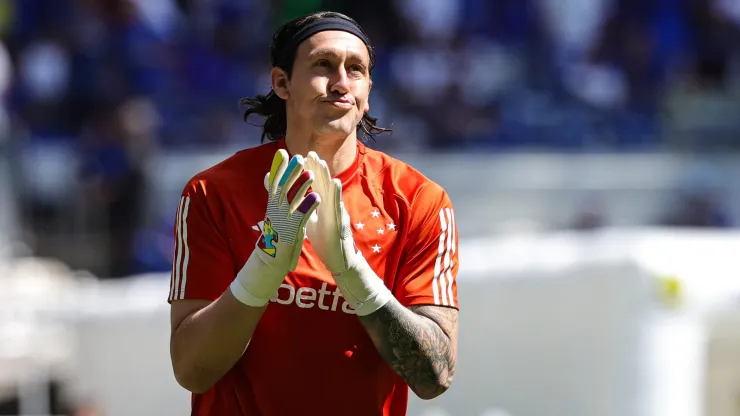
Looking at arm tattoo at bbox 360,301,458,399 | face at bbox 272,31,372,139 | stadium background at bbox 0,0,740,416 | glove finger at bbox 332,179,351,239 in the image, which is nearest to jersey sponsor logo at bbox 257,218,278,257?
glove finger at bbox 332,179,351,239

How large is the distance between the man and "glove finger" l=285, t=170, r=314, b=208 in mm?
51

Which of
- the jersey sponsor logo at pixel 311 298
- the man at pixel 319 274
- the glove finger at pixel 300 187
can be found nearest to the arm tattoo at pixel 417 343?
the man at pixel 319 274

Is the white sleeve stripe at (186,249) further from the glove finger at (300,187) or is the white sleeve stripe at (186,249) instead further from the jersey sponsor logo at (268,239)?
the glove finger at (300,187)

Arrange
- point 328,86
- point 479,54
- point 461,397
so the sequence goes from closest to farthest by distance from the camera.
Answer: point 328,86 < point 461,397 < point 479,54

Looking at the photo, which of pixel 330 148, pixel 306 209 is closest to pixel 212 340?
pixel 306 209

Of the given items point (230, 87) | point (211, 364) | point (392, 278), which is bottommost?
point (211, 364)

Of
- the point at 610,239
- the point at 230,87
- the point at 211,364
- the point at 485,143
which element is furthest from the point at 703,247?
the point at 230,87

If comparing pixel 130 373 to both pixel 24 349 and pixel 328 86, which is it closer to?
pixel 24 349

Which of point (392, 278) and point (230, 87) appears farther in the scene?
point (230, 87)

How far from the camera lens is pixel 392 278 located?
3.20m

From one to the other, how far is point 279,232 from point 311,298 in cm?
31

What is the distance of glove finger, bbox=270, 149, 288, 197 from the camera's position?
2.79m

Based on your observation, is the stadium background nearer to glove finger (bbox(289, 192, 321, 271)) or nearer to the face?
the face

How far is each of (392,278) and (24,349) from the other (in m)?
4.99
